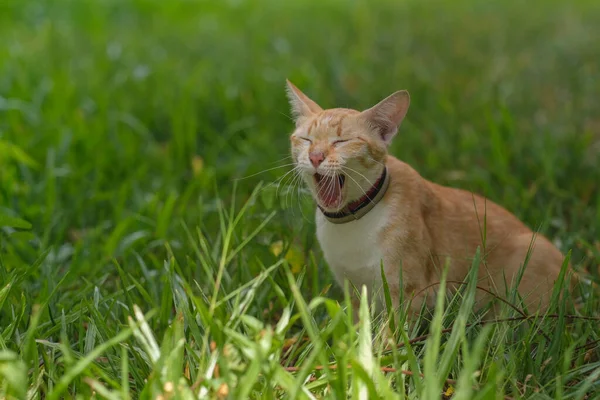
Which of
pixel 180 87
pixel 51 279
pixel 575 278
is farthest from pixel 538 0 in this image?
pixel 51 279

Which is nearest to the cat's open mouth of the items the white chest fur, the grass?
the white chest fur

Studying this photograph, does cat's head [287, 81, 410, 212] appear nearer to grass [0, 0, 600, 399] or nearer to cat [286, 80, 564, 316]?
cat [286, 80, 564, 316]

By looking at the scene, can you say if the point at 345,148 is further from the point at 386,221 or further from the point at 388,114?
the point at 386,221

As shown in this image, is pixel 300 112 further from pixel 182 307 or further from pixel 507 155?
pixel 507 155

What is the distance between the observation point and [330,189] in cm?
262

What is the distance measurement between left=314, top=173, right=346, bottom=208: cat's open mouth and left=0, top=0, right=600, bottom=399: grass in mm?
258


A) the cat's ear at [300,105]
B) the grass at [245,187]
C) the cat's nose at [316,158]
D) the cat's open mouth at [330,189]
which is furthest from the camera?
the cat's ear at [300,105]

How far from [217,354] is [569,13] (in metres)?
7.37

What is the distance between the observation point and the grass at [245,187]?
2.04m

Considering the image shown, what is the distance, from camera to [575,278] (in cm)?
289

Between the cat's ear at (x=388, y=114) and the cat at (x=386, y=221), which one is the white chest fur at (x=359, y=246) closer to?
the cat at (x=386, y=221)

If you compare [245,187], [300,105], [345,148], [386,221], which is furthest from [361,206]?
[245,187]

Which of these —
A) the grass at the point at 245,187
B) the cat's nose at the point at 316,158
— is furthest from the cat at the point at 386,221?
the grass at the point at 245,187

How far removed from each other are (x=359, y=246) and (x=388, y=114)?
44 centimetres
